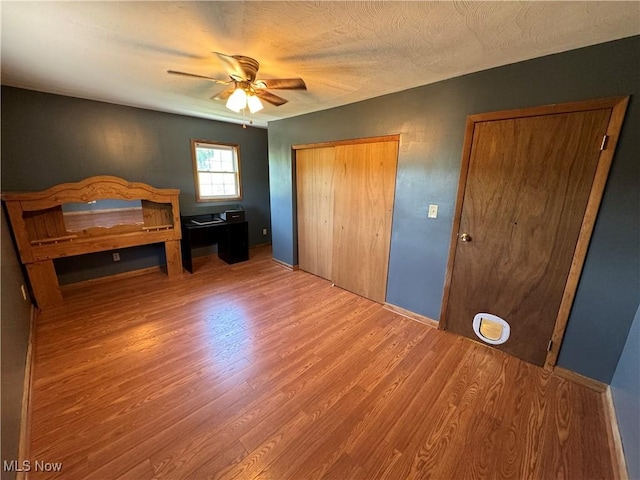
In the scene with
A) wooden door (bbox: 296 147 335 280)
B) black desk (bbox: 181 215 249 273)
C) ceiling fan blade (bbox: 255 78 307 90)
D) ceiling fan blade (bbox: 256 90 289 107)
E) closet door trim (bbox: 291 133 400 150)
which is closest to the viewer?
ceiling fan blade (bbox: 255 78 307 90)

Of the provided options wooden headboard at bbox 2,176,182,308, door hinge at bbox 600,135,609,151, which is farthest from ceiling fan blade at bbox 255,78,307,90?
wooden headboard at bbox 2,176,182,308

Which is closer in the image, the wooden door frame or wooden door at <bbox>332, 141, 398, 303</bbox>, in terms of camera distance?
the wooden door frame

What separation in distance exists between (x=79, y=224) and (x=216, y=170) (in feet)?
6.55

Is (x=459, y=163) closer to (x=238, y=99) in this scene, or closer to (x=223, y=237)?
(x=238, y=99)

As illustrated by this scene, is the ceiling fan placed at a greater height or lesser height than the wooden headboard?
greater

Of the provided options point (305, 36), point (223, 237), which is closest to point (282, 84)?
point (305, 36)

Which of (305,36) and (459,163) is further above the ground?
(305,36)

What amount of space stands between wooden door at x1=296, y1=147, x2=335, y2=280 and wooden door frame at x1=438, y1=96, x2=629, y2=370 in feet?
4.99

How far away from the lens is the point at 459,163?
81.9 inches

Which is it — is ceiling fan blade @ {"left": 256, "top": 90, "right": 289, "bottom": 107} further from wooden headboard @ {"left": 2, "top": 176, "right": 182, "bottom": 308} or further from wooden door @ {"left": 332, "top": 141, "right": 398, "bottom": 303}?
wooden headboard @ {"left": 2, "top": 176, "right": 182, "bottom": 308}

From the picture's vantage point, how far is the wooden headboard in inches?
99.4

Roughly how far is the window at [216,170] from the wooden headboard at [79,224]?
2.57 feet

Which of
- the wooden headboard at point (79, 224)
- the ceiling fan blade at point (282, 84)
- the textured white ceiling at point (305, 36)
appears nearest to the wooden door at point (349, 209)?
the textured white ceiling at point (305, 36)

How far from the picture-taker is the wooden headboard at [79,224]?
253 cm
